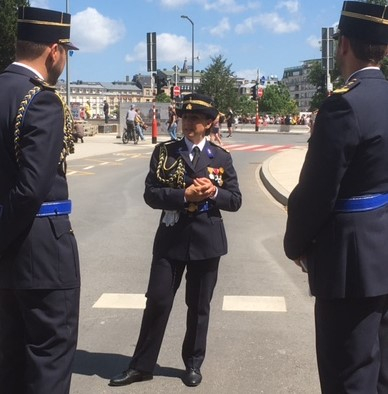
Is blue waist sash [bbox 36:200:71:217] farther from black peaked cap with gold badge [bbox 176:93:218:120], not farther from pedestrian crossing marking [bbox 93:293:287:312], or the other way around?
pedestrian crossing marking [bbox 93:293:287:312]

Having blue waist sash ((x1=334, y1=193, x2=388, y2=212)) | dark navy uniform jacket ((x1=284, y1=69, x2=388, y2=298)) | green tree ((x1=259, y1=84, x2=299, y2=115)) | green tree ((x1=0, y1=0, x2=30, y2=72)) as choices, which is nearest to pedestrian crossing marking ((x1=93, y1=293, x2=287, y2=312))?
dark navy uniform jacket ((x1=284, y1=69, x2=388, y2=298))

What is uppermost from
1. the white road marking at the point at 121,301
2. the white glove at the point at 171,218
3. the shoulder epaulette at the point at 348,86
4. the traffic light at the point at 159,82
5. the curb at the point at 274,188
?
the traffic light at the point at 159,82

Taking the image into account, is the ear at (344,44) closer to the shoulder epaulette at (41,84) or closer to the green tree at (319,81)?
the shoulder epaulette at (41,84)

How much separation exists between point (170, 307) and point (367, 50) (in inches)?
87.5

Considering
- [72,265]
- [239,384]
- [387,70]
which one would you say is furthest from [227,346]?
[387,70]

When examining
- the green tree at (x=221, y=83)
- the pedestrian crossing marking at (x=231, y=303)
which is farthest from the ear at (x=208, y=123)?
the green tree at (x=221, y=83)

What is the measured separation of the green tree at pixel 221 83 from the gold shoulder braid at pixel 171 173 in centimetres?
5235

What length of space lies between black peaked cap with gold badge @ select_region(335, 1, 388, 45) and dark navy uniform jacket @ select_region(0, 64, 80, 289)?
4.44 ft

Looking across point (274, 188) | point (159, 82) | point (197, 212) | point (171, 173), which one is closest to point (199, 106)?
point (171, 173)

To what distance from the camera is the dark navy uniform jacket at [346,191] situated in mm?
2492

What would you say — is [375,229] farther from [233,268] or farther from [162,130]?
[162,130]

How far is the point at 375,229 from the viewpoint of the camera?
104 inches

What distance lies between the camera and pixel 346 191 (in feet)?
8.55

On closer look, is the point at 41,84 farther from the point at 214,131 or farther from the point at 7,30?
the point at 7,30
